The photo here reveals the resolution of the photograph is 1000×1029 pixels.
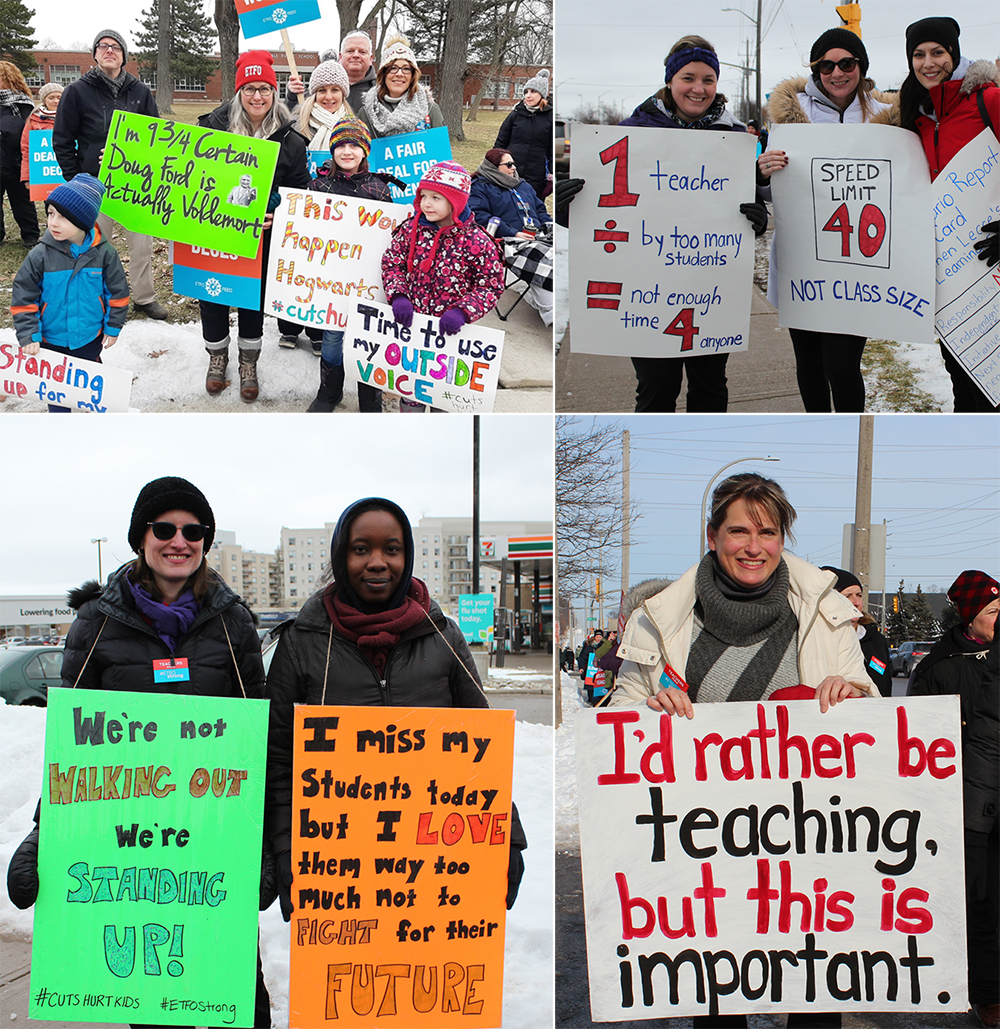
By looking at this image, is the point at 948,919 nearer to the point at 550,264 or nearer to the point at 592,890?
the point at 592,890

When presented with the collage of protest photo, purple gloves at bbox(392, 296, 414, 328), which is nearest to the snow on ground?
the collage of protest photo

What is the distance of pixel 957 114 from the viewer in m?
3.83

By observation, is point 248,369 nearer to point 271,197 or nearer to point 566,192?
point 271,197

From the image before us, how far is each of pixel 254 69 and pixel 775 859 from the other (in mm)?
4326

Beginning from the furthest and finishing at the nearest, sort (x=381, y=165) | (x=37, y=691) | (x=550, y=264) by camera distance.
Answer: (x=37, y=691), (x=550, y=264), (x=381, y=165)

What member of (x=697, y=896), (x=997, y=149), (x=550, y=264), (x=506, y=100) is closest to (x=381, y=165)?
(x=506, y=100)

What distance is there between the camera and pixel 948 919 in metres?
2.79

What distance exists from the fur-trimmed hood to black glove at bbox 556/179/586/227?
2.88ft

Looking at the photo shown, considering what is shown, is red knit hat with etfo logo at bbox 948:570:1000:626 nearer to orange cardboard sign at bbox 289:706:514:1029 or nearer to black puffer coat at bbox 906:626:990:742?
black puffer coat at bbox 906:626:990:742

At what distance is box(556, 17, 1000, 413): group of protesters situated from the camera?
3719 millimetres

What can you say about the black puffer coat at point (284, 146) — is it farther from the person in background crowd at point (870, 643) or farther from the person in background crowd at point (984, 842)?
the person in background crowd at point (984, 842)

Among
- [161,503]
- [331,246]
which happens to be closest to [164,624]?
[161,503]

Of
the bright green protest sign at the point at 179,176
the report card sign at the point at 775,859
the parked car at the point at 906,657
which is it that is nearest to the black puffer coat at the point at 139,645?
the report card sign at the point at 775,859

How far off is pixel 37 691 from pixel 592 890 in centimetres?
707
